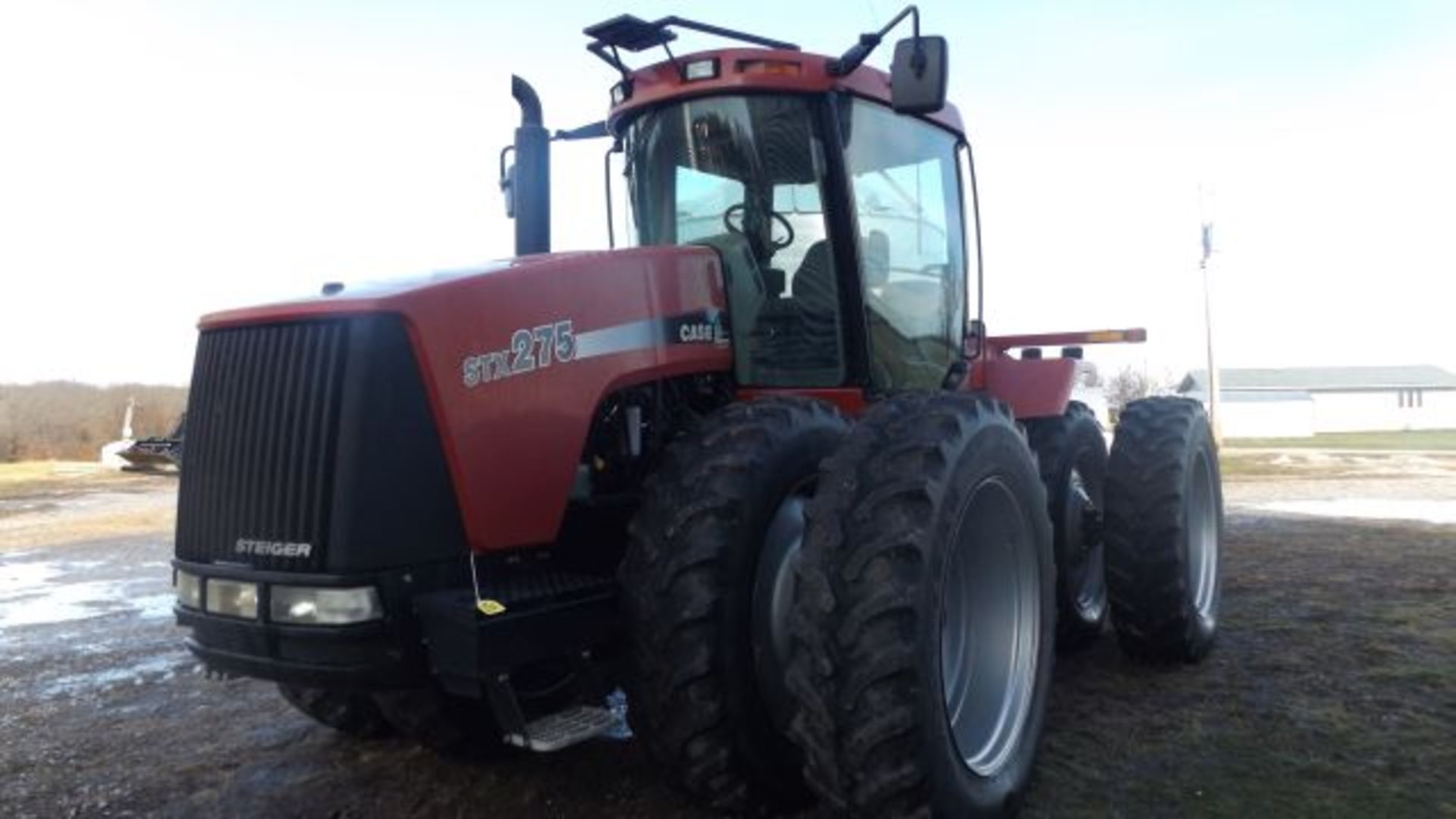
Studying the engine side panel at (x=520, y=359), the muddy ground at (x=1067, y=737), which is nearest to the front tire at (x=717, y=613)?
the engine side panel at (x=520, y=359)

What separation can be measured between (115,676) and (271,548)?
394 centimetres

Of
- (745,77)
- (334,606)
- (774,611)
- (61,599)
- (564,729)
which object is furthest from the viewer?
(61,599)

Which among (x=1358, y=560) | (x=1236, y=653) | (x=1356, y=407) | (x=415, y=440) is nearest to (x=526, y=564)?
(x=415, y=440)

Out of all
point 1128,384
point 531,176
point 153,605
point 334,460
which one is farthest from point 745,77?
point 1128,384

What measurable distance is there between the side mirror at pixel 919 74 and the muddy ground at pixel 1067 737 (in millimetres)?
2445

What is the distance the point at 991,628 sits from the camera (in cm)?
405

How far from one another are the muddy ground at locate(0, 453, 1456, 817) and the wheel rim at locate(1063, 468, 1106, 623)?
265 mm

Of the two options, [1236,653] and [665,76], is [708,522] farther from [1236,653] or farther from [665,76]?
[1236,653]

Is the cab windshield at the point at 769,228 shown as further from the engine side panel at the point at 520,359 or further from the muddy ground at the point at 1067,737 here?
the muddy ground at the point at 1067,737

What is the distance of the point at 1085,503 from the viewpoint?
19.9ft

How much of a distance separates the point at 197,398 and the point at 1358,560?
902cm

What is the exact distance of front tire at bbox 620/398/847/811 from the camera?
3.44 m

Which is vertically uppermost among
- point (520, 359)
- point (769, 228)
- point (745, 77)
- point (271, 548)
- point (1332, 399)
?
point (745, 77)

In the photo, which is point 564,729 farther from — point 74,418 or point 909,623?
point 74,418
